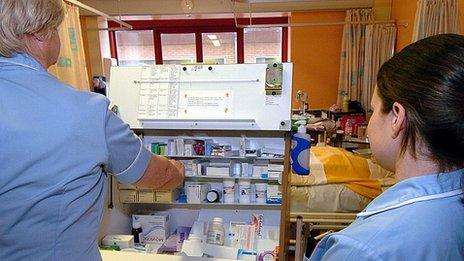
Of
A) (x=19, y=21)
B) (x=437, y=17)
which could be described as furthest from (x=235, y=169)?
(x=437, y=17)

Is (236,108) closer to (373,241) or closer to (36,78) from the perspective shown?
(36,78)

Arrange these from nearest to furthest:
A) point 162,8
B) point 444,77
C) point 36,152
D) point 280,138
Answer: point 444,77 → point 36,152 → point 280,138 → point 162,8

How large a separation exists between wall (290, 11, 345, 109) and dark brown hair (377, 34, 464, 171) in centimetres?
364

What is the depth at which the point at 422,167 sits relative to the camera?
0.48 metres

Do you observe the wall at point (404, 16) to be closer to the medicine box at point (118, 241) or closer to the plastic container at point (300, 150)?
the plastic container at point (300, 150)

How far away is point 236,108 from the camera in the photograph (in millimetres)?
1218

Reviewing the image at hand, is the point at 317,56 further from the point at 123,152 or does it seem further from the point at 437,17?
the point at 123,152

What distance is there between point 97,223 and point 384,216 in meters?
0.63

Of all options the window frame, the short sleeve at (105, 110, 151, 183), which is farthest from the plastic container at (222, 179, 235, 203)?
the window frame

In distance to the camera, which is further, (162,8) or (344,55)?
(162,8)

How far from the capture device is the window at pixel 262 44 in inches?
186

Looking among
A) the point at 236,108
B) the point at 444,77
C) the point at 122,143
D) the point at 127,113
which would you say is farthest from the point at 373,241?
the point at 127,113

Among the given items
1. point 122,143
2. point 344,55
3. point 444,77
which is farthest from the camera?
point 344,55

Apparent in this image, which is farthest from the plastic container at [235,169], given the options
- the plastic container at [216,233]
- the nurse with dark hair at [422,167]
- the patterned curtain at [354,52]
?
the patterned curtain at [354,52]
